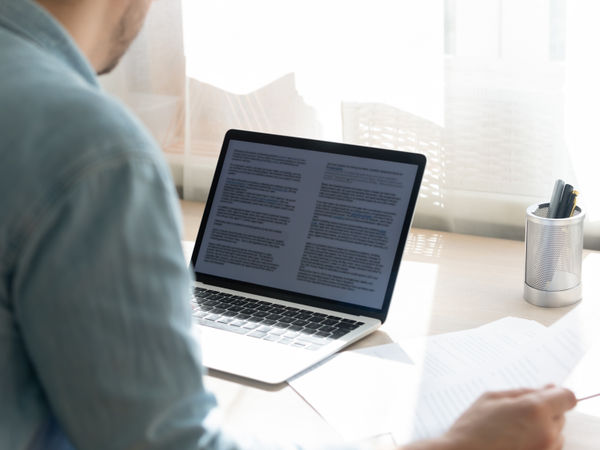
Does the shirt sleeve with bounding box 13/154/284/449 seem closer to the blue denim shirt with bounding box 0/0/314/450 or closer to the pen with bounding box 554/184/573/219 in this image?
the blue denim shirt with bounding box 0/0/314/450

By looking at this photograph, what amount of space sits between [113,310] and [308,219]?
686 mm

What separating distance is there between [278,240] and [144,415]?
0.68 meters

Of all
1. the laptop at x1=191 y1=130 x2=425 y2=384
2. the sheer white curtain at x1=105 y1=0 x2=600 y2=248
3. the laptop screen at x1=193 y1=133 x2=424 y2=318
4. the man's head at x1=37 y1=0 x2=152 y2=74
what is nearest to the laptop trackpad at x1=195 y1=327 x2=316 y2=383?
the laptop at x1=191 y1=130 x2=425 y2=384

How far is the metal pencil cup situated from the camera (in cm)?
114

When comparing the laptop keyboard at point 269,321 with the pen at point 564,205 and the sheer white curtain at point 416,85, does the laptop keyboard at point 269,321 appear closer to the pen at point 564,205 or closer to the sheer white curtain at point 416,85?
the pen at point 564,205

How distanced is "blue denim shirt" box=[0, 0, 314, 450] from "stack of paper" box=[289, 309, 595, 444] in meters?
0.35

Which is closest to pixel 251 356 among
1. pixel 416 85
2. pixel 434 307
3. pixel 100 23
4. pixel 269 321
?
pixel 269 321

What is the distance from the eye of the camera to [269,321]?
1069mm

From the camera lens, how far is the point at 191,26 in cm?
162

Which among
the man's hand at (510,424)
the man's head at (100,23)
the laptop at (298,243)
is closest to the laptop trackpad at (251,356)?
the laptop at (298,243)

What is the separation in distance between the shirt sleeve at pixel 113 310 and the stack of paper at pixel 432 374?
1.16ft

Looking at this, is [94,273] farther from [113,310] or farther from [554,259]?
[554,259]

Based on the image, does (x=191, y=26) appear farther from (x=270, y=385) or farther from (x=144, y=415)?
(x=144, y=415)

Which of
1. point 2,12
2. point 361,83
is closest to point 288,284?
point 361,83
